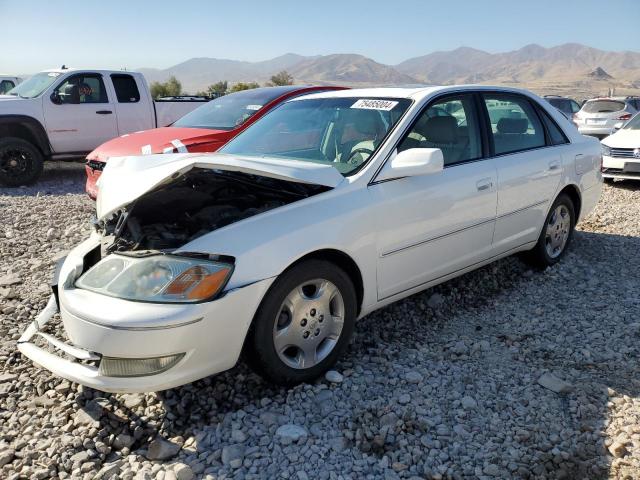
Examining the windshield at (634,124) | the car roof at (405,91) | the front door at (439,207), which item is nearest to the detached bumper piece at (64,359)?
the front door at (439,207)

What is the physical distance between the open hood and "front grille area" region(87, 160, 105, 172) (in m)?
3.63

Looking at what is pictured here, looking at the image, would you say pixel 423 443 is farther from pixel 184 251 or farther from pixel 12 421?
pixel 12 421

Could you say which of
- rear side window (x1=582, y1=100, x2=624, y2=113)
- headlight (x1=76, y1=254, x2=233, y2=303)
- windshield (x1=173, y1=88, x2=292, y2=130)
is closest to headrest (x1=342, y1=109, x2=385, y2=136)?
headlight (x1=76, y1=254, x2=233, y2=303)

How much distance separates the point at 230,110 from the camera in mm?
7336

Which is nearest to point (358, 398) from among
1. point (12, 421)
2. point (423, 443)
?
point (423, 443)

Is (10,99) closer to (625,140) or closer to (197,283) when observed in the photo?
(197,283)

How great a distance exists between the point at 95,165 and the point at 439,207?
4868 mm

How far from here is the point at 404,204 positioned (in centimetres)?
342

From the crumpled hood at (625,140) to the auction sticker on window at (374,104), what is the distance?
23.0ft

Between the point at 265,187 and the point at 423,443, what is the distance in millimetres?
1703

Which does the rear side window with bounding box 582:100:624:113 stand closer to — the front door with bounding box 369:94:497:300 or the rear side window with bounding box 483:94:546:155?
the rear side window with bounding box 483:94:546:155

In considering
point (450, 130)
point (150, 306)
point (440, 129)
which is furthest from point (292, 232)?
point (450, 130)

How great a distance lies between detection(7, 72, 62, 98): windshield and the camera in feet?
30.9

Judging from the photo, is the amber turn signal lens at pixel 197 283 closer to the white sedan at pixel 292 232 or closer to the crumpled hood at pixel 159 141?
the white sedan at pixel 292 232
